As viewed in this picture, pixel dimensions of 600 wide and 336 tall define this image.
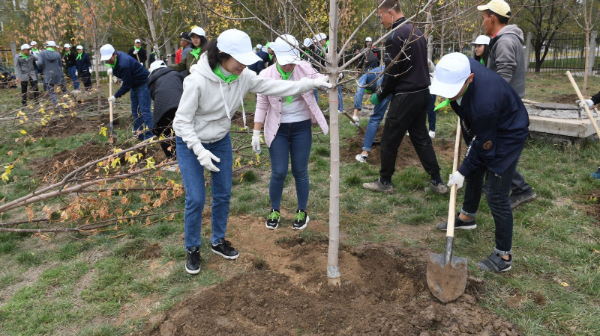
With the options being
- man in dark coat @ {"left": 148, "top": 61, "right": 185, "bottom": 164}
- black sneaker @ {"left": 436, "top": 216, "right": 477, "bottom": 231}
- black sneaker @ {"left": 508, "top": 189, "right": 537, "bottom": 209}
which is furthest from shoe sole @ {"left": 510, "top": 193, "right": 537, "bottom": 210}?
man in dark coat @ {"left": 148, "top": 61, "right": 185, "bottom": 164}

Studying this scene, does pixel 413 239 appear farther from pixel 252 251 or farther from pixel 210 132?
pixel 210 132

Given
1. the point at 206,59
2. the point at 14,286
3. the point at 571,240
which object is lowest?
the point at 14,286

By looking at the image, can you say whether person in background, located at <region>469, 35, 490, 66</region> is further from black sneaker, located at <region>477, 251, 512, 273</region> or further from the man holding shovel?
black sneaker, located at <region>477, 251, 512, 273</region>

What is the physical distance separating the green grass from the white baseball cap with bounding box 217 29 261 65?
1693 millimetres

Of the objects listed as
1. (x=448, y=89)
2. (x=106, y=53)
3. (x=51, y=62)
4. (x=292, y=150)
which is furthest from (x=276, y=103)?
(x=51, y=62)

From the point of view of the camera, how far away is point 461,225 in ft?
13.0

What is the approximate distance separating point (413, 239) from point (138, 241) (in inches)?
102

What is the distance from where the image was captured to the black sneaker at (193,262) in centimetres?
336

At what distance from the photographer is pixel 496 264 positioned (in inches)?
127

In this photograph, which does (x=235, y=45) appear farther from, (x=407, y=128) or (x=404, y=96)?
(x=407, y=128)

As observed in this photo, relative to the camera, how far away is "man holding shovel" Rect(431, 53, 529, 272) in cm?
284

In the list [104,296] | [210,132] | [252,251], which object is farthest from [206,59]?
[104,296]

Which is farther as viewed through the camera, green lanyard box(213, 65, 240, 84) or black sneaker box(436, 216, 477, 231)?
black sneaker box(436, 216, 477, 231)

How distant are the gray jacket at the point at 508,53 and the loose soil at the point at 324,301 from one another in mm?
1988
